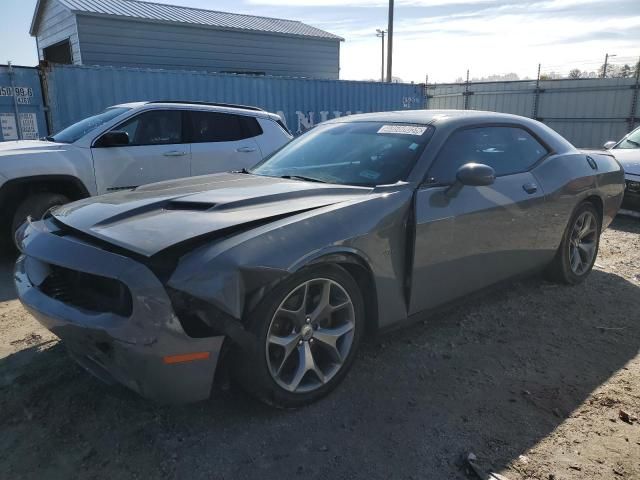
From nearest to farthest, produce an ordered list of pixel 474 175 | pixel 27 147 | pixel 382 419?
pixel 382 419, pixel 474 175, pixel 27 147

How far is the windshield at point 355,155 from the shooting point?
333 cm

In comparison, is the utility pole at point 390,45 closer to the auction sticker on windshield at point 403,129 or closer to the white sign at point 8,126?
the white sign at point 8,126

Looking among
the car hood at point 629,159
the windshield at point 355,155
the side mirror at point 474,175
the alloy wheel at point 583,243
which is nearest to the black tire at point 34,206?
the windshield at point 355,155

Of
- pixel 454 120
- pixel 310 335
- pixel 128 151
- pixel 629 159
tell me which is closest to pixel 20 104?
pixel 128 151

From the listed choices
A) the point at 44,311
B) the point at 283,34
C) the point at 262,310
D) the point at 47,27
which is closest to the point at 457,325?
the point at 262,310

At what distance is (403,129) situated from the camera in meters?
3.60

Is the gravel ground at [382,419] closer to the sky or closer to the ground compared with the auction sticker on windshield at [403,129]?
closer to the ground

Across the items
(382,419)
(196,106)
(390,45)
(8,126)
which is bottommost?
(382,419)

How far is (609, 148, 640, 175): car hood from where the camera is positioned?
736 centimetres

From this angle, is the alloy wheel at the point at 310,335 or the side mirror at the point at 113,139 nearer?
the alloy wheel at the point at 310,335

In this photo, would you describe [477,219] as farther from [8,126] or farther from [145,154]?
[8,126]

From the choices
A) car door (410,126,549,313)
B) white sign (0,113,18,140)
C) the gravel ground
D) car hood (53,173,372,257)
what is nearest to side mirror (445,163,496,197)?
car door (410,126,549,313)

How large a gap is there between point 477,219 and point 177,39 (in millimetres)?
14733

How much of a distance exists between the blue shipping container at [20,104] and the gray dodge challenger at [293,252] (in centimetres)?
658
